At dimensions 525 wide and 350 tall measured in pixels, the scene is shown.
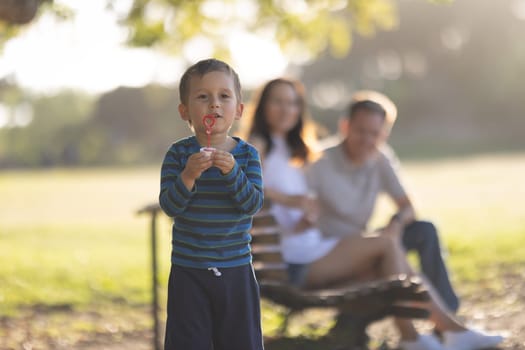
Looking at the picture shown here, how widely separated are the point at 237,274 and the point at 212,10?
18.8ft

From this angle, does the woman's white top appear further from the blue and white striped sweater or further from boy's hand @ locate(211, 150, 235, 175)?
boy's hand @ locate(211, 150, 235, 175)

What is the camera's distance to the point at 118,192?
73.4 feet

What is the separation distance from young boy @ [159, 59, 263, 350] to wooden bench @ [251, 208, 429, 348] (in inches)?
57.5

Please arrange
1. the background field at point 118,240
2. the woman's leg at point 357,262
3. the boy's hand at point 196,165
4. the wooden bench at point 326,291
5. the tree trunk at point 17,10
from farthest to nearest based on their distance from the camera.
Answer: the background field at point 118,240, the woman's leg at point 357,262, the tree trunk at point 17,10, the wooden bench at point 326,291, the boy's hand at point 196,165

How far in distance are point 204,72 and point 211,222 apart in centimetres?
49

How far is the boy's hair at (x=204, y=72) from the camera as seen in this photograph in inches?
106

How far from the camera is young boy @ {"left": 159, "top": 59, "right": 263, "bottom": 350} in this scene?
8.75 feet

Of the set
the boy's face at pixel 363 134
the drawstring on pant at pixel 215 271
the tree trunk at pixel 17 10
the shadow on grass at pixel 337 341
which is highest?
the tree trunk at pixel 17 10

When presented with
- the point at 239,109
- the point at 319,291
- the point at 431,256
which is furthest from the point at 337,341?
the point at 239,109

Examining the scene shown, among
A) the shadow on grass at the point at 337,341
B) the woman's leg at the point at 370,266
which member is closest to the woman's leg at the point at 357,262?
the woman's leg at the point at 370,266

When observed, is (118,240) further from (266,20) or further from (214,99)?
(214,99)

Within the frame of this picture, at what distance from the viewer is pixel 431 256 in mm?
4922

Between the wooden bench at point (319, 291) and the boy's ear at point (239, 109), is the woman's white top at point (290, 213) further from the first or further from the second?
the boy's ear at point (239, 109)

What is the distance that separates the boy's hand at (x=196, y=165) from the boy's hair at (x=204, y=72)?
0.29 meters
